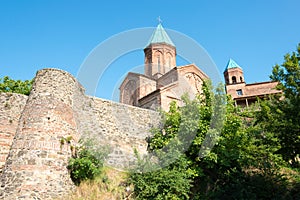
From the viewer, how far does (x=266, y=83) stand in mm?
26469

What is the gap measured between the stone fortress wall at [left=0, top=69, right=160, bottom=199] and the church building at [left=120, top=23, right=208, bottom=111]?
660 cm

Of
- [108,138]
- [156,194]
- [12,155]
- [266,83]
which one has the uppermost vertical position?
[266,83]

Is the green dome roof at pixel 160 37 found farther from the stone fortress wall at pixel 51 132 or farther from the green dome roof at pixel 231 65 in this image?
the stone fortress wall at pixel 51 132

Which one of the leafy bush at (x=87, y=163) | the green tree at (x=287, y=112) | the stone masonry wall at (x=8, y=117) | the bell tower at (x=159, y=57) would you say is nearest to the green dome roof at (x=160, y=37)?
the bell tower at (x=159, y=57)

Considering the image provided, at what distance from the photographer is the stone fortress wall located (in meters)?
7.65

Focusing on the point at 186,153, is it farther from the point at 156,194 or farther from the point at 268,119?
the point at 268,119

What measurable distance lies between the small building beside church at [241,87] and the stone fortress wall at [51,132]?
51.7ft

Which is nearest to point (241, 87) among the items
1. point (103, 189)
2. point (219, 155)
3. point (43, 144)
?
point (219, 155)

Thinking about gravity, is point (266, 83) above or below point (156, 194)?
above

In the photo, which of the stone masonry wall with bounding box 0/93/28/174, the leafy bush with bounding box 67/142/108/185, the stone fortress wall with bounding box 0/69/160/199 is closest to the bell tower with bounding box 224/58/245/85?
the stone fortress wall with bounding box 0/69/160/199

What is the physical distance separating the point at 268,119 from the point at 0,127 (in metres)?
9.65

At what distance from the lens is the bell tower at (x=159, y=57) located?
26344mm

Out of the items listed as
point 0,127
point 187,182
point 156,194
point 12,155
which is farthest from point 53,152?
point 187,182

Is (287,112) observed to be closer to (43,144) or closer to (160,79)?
(43,144)
